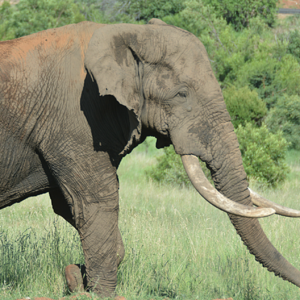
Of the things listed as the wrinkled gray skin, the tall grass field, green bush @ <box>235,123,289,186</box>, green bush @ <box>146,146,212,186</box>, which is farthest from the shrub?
the wrinkled gray skin

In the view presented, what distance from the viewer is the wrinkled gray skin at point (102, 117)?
3582mm

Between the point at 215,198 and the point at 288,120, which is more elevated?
the point at 215,198

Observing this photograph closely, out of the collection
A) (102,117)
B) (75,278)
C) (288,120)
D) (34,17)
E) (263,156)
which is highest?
(102,117)

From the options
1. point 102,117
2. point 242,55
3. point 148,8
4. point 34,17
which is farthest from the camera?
point 148,8

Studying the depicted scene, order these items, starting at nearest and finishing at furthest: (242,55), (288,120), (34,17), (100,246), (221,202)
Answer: (221,202)
(100,246)
(288,120)
(34,17)
(242,55)

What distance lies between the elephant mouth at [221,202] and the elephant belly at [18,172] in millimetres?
1292

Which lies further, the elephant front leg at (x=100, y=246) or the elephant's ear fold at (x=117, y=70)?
the elephant front leg at (x=100, y=246)

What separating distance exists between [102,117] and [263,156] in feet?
29.4

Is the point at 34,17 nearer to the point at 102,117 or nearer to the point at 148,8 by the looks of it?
the point at 148,8

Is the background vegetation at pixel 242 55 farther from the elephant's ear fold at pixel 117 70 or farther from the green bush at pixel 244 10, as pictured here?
the elephant's ear fold at pixel 117 70

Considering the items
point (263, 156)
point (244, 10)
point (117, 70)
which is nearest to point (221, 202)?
point (117, 70)

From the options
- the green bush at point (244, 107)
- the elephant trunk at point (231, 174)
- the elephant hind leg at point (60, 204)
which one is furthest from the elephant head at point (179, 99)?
the green bush at point (244, 107)

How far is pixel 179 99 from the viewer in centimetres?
360

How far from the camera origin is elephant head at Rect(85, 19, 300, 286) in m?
3.55
